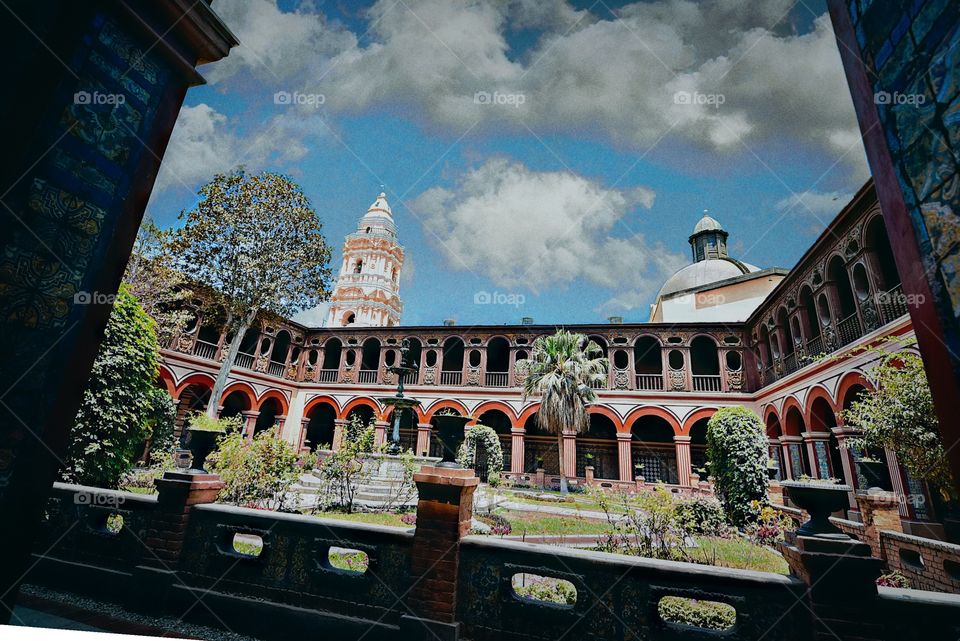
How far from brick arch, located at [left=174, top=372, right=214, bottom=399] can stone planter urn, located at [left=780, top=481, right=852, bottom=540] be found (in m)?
20.8

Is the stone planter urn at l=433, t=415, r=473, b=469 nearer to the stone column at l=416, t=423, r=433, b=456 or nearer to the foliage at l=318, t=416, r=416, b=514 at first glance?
the foliage at l=318, t=416, r=416, b=514

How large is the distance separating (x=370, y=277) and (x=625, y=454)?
72.3 ft

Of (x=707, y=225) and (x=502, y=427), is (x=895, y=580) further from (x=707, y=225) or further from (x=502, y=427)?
(x=707, y=225)

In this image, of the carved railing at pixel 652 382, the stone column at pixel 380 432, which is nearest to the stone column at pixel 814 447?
the carved railing at pixel 652 382

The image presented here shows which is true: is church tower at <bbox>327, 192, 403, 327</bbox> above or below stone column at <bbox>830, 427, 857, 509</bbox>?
above

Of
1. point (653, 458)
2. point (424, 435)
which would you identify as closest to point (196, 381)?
point (424, 435)

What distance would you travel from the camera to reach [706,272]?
1087 inches

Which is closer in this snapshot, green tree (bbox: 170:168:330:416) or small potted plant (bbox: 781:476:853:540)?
small potted plant (bbox: 781:476:853:540)

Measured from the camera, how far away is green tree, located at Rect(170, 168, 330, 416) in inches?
639

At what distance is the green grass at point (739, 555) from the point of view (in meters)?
6.62

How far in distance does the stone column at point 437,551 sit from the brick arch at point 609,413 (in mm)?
16903

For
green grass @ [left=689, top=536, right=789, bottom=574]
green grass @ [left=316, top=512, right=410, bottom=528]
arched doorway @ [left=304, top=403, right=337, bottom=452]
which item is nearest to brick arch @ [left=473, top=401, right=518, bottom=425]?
arched doorway @ [left=304, top=403, right=337, bottom=452]

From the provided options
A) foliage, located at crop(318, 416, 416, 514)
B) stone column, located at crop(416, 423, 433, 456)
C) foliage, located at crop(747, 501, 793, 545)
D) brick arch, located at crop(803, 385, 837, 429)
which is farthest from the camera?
stone column, located at crop(416, 423, 433, 456)

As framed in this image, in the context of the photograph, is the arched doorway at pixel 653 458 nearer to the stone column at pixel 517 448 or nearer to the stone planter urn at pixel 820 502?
the stone column at pixel 517 448
